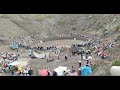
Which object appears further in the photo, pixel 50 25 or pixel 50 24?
pixel 50 24

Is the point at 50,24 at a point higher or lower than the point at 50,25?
higher

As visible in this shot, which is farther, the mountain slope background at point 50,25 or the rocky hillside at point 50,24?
the rocky hillside at point 50,24

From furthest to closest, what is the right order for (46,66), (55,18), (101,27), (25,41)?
(55,18) → (101,27) → (25,41) → (46,66)

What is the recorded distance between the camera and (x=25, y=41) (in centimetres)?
4691

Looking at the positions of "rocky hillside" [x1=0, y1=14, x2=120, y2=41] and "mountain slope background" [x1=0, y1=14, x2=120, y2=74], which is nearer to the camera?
"mountain slope background" [x1=0, y1=14, x2=120, y2=74]

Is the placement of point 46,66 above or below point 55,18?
below
